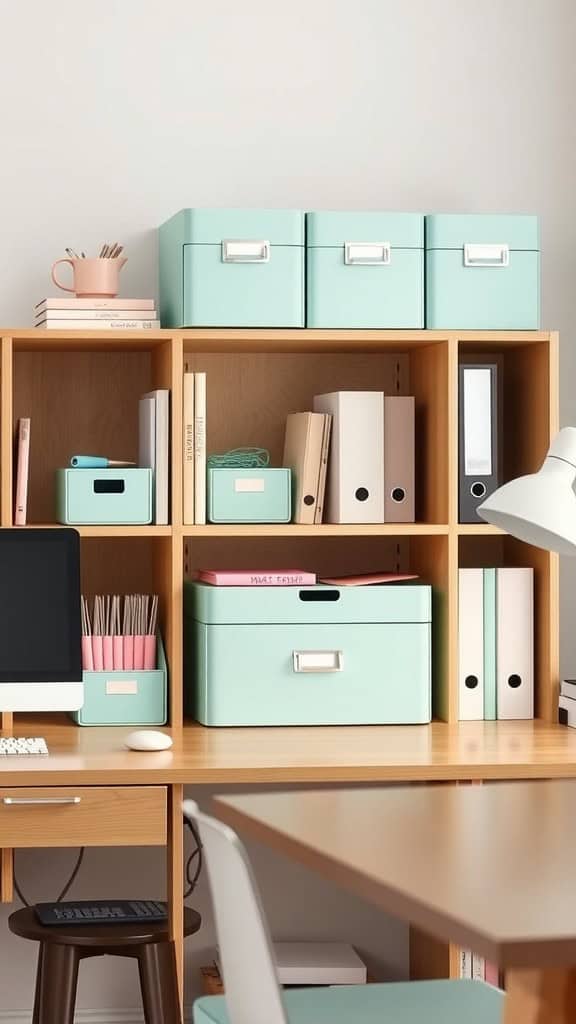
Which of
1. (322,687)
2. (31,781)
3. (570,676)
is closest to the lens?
(31,781)

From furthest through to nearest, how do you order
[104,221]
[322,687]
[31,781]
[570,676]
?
1. [570,676]
2. [104,221]
3. [322,687]
4. [31,781]

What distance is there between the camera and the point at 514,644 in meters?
3.14

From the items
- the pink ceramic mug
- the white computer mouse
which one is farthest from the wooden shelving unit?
the white computer mouse

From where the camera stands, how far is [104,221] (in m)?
3.29

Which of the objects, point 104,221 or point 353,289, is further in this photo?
point 104,221

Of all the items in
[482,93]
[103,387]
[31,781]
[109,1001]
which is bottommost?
[109,1001]

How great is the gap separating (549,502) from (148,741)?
1.18m

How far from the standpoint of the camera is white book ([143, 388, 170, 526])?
119 inches

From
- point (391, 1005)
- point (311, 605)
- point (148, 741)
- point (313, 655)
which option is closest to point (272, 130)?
point (311, 605)

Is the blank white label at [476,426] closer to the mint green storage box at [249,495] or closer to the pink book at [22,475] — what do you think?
the mint green storage box at [249,495]

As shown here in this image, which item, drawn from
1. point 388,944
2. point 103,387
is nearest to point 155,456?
point 103,387

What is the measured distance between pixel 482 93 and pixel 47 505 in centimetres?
141

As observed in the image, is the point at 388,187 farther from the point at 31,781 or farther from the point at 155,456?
the point at 31,781

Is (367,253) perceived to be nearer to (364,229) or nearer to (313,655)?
(364,229)
